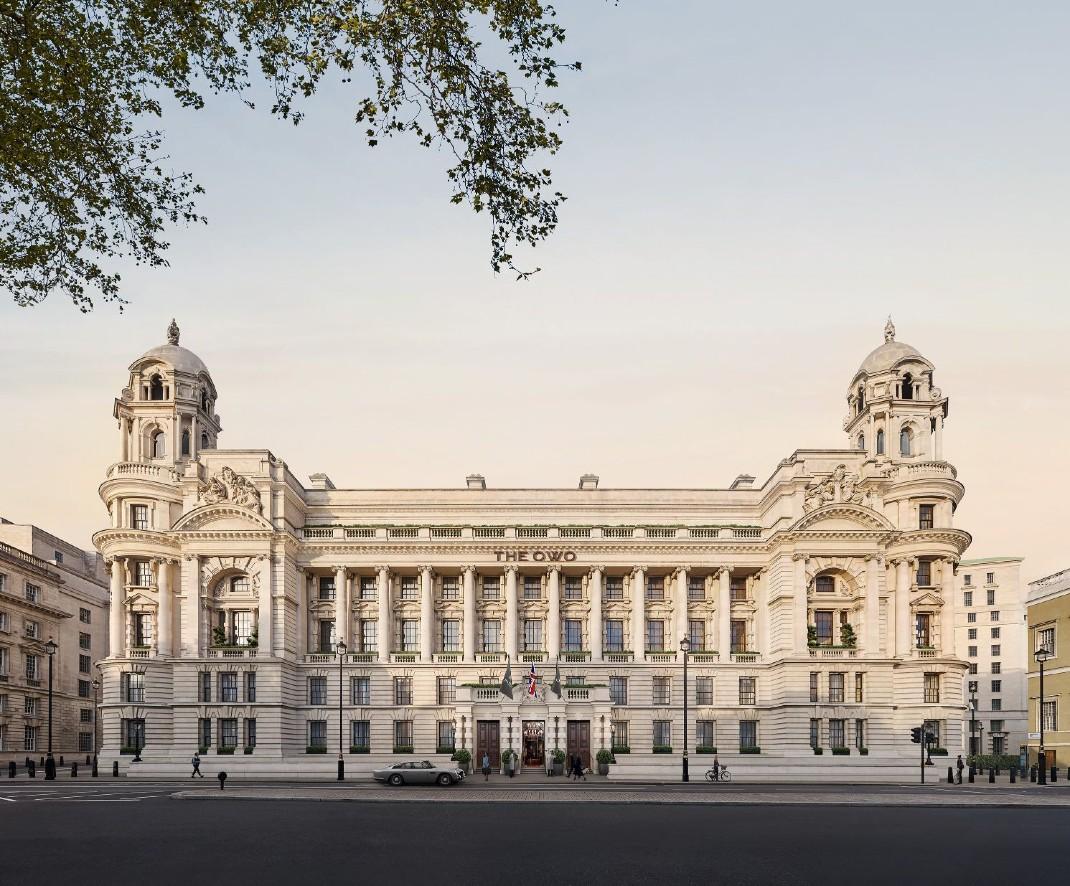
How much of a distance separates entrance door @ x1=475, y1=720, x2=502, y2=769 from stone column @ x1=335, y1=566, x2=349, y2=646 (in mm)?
13063

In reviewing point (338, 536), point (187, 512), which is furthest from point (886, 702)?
point (187, 512)

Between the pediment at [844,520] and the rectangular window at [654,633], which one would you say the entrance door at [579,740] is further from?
the pediment at [844,520]

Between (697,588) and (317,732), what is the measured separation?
29565 mm

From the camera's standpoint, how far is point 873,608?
258ft

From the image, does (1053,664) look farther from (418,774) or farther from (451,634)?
(418,774)

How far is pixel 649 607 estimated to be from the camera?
85.2m

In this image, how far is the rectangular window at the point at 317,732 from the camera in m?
81.3

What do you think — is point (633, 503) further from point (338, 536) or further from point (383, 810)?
point (383, 810)

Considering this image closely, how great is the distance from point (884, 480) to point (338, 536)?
3858 cm

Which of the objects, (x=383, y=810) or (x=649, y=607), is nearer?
(x=383, y=810)

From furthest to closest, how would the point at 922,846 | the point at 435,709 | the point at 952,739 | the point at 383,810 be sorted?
the point at 435,709
the point at 952,739
the point at 383,810
the point at 922,846

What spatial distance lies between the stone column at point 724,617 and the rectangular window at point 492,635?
16.1 m

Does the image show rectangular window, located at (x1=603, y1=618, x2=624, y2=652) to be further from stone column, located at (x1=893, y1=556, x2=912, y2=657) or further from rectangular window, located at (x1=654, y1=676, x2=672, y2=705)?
stone column, located at (x1=893, y1=556, x2=912, y2=657)

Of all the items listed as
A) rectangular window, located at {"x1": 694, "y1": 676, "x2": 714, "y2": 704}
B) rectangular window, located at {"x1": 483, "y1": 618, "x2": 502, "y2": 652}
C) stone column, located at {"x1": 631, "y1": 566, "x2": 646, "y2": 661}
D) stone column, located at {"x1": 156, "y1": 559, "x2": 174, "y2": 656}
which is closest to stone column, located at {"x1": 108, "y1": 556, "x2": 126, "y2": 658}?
stone column, located at {"x1": 156, "y1": 559, "x2": 174, "y2": 656}
